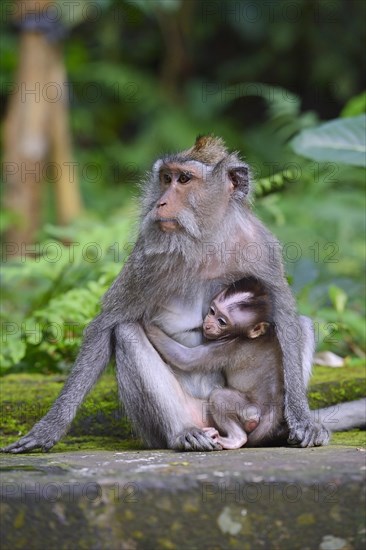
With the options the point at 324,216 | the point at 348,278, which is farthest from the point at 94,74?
the point at 348,278

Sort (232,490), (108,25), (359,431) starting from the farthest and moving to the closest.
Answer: (108,25) < (359,431) < (232,490)

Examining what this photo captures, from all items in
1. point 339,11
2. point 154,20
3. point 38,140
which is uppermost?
point 154,20

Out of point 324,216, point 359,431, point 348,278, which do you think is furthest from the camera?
point 324,216

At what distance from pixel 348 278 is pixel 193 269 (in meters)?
3.16

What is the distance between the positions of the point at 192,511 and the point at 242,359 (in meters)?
1.47

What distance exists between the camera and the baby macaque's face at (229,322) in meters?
4.52

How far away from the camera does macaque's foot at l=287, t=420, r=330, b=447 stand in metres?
4.25

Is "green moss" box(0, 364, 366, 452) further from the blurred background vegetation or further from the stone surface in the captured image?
the blurred background vegetation

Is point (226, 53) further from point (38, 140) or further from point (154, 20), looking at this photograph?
point (38, 140)

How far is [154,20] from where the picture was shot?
15625 millimetres

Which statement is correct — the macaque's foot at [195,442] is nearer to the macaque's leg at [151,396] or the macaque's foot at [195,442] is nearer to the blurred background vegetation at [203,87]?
the macaque's leg at [151,396]

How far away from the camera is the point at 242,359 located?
4.59 m

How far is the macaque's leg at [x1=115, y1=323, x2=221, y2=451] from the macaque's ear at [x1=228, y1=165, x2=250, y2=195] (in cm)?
97

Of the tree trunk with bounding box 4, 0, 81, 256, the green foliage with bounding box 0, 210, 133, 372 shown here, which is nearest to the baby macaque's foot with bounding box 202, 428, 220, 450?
the green foliage with bounding box 0, 210, 133, 372
